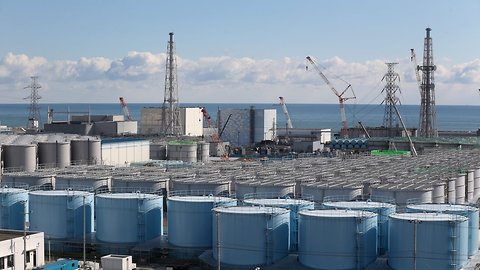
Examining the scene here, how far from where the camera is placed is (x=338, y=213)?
85.4 feet

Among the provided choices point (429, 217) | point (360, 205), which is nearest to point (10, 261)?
point (360, 205)

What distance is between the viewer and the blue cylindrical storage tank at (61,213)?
103 ft

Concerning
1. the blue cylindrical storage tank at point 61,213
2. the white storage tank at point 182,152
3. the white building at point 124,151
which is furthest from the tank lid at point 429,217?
the white storage tank at point 182,152

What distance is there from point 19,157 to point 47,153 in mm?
2287

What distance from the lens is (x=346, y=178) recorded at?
34.4 metres

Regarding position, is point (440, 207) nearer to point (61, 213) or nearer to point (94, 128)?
point (61, 213)

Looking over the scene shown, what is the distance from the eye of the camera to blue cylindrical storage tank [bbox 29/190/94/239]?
103ft

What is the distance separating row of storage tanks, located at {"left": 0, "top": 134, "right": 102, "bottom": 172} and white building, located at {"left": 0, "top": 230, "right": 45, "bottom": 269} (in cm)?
1696

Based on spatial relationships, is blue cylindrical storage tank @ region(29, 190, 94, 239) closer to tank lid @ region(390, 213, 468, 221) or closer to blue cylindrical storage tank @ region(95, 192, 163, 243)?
blue cylindrical storage tank @ region(95, 192, 163, 243)

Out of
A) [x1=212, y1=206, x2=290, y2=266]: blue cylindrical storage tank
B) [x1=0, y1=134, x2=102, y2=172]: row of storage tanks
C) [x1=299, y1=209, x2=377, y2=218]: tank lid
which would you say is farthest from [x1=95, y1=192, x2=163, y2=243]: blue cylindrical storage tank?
[x1=0, y1=134, x2=102, y2=172]: row of storage tanks

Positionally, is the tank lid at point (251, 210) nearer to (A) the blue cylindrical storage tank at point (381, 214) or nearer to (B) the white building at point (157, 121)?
(A) the blue cylindrical storage tank at point (381, 214)

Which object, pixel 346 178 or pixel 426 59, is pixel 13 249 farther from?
pixel 426 59

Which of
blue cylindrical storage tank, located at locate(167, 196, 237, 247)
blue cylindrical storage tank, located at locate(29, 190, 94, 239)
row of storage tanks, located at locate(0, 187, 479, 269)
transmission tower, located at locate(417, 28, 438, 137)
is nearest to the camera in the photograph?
row of storage tanks, located at locate(0, 187, 479, 269)

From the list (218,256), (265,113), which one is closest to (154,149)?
(265,113)
